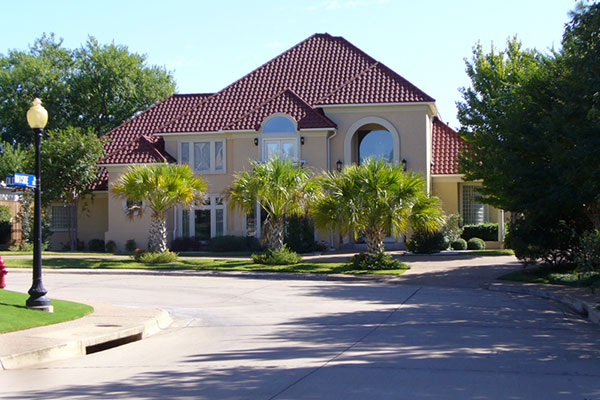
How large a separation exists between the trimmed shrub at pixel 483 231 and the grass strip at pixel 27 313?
22314 mm

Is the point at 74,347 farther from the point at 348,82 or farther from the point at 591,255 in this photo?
the point at 348,82

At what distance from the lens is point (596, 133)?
14.0 m

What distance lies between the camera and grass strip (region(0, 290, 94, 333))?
1185 cm

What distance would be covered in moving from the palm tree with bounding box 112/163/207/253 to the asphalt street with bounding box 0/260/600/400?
29.3 ft

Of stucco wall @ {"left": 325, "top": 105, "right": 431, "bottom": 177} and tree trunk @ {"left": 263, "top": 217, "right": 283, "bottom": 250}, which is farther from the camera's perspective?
stucco wall @ {"left": 325, "top": 105, "right": 431, "bottom": 177}

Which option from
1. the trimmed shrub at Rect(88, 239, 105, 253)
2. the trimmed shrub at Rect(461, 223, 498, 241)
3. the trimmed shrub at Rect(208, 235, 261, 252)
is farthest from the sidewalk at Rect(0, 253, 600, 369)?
the trimmed shrub at Rect(88, 239, 105, 253)

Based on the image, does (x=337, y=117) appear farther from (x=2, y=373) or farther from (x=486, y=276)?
(x=2, y=373)

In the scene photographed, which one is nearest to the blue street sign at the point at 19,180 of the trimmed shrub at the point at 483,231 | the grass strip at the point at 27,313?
the grass strip at the point at 27,313

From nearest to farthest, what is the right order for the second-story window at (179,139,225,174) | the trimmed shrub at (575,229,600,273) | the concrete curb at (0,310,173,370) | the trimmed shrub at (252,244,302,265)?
the concrete curb at (0,310,173,370), the trimmed shrub at (575,229,600,273), the trimmed shrub at (252,244,302,265), the second-story window at (179,139,225,174)

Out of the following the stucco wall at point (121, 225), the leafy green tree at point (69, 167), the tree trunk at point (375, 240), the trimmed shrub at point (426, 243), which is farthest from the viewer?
the leafy green tree at point (69, 167)

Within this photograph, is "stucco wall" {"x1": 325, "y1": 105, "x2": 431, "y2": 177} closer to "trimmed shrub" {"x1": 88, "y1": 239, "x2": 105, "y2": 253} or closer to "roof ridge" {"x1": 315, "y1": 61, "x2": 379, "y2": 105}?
"roof ridge" {"x1": 315, "y1": 61, "x2": 379, "y2": 105}

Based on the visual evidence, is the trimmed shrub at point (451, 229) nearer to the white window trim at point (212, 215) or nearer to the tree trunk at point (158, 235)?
the white window trim at point (212, 215)

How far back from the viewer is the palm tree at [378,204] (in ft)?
75.9

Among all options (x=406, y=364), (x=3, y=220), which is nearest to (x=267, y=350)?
(x=406, y=364)
